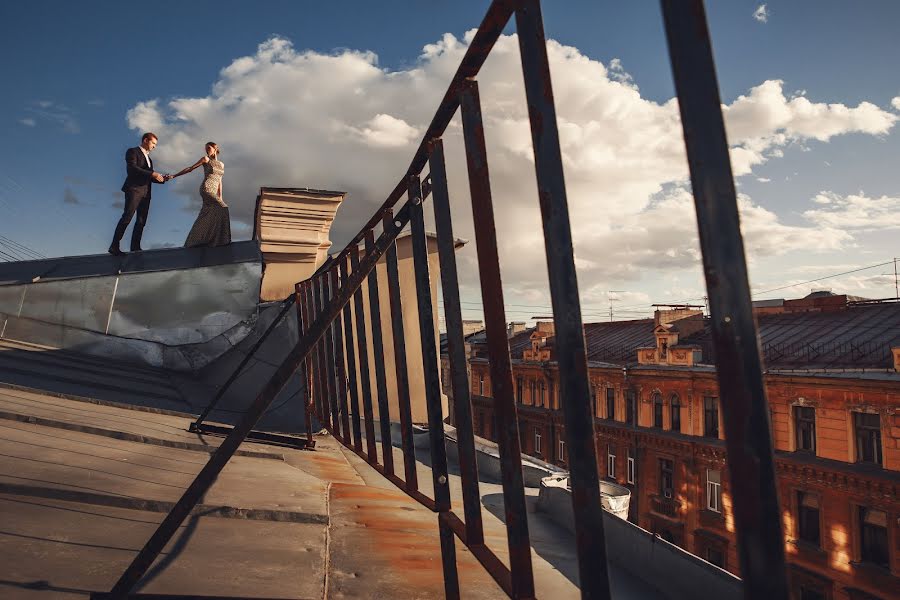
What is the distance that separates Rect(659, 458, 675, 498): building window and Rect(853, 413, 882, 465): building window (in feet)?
21.4

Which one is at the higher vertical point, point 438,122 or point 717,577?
point 438,122

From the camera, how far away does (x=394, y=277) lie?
6.59 feet

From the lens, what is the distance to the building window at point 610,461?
952 inches

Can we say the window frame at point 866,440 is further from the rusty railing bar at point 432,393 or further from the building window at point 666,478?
the rusty railing bar at point 432,393

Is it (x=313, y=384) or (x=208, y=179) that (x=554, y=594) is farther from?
(x=208, y=179)

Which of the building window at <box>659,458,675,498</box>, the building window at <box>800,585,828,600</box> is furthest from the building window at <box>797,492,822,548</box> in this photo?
the building window at <box>659,458,675,498</box>

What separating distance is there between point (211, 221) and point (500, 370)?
587 centimetres

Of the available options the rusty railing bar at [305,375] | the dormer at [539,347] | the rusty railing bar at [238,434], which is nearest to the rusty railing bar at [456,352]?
the rusty railing bar at [238,434]

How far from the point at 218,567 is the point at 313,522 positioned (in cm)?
52

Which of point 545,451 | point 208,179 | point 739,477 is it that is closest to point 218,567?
point 739,477

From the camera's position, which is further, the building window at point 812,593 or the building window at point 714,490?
the building window at point 714,490

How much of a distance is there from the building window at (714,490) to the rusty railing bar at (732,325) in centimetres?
2196

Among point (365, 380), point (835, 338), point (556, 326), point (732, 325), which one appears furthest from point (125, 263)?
point (835, 338)

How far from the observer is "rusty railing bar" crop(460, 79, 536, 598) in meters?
1.15
